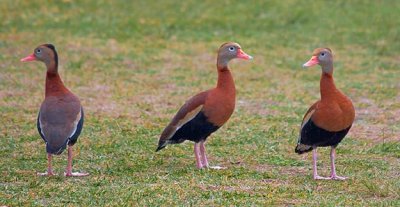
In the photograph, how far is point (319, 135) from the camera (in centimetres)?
851

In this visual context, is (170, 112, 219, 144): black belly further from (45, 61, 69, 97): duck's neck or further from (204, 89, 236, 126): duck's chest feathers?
(45, 61, 69, 97): duck's neck

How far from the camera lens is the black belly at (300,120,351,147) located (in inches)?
333

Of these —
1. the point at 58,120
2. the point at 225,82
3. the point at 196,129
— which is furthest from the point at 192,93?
the point at 58,120

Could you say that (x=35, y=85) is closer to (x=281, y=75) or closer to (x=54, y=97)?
(x=281, y=75)

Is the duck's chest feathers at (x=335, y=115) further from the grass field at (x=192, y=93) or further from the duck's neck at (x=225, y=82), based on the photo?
the duck's neck at (x=225, y=82)

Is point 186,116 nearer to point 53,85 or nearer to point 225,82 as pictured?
point 225,82

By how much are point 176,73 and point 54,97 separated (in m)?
5.85

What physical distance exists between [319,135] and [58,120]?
7.62 feet

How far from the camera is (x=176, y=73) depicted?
14.7m

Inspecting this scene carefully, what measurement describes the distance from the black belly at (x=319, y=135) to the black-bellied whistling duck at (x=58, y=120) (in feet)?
6.64

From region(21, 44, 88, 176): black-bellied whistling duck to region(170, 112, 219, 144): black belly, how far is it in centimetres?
95

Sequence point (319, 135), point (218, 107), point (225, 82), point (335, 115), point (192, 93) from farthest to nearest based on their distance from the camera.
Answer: point (192, 93) → point (225, 82) → point (218, 107) → point (319, 135) → point (335, 115)

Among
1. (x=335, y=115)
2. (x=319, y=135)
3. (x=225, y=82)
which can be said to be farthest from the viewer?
(x=225, y=82)

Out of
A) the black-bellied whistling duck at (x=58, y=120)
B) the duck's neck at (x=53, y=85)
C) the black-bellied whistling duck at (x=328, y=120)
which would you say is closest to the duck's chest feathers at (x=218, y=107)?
the black-bellied whistling duck at (x=328, y=120)
